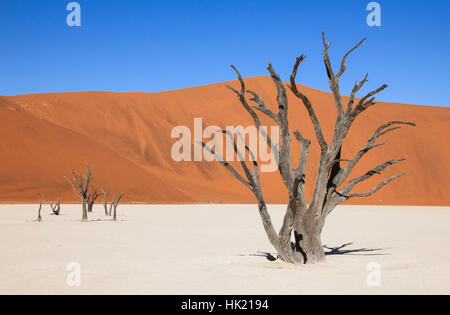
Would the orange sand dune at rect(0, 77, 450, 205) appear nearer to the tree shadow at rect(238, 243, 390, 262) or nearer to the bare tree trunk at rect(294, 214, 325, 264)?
the tree shadow at rect(238, 243, 390, 262)

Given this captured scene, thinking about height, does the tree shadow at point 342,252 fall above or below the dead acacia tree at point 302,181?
below

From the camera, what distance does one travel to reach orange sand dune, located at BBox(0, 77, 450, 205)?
4738cm

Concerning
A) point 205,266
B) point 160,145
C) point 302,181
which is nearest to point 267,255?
point 205,266

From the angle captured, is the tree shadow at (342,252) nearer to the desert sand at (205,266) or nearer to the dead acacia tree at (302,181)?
Answer: the desert sand at (205,266)

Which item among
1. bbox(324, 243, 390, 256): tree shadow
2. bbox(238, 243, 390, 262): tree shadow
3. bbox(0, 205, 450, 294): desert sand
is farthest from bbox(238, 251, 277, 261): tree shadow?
bbox(324, 243, 390, 256): tree shadow

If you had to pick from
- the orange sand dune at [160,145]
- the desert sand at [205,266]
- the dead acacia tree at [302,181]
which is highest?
the orange sand dune at [160,145]

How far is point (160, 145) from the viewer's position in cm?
6425

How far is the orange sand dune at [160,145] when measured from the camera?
4738 centimetres

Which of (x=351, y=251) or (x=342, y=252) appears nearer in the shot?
(x=342, y=252)

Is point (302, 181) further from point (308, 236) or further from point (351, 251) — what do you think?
point (351, 251)

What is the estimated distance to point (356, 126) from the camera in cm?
7212

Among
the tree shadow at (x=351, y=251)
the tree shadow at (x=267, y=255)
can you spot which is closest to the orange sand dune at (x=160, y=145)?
the tree shadow at (x=351, y=251)
